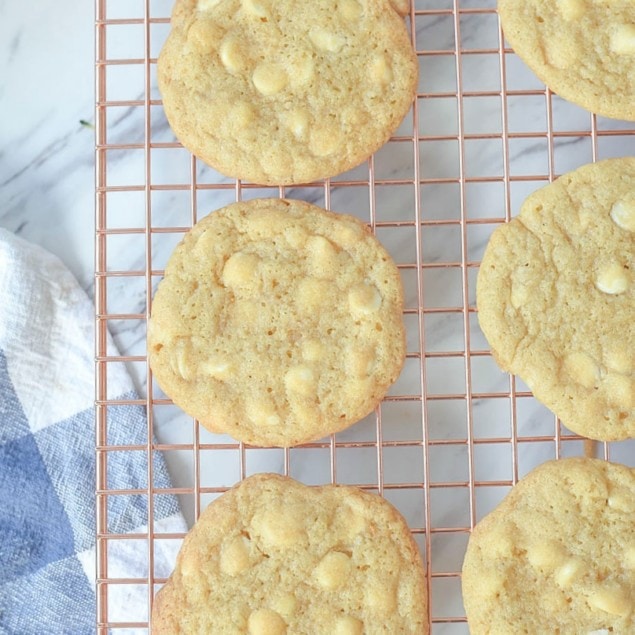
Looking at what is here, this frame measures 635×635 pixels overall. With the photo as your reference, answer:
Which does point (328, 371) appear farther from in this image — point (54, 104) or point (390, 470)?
point (54, 104)

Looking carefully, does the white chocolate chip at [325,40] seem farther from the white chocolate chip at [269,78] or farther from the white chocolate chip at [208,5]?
the white chocolate chip at [208,5]

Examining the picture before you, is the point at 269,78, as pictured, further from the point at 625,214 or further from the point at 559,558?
the point at 559,558

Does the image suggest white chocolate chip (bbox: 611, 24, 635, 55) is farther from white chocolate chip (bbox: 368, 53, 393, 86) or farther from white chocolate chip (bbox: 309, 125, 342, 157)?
white chocolate chip (bbox: 309, 125, 342, 157)

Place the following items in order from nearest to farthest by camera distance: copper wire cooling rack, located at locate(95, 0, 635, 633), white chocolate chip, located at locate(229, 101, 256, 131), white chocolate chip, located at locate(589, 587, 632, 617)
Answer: white chocolate chip, located at locate(589, 587, 632, 617)
white chocolate chip, located at locate(229, 101, 256, 131)
copper wire cooling rack, located at locate(95, 0, 635, 633)

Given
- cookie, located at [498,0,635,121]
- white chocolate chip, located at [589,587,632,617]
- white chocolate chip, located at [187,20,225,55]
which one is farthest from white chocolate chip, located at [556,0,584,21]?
white chocolate chip, located at [589,587,632,617]

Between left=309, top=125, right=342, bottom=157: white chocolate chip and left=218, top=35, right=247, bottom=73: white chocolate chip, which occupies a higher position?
left=218, top=35, right=247, bottom=73: white chocolate chip

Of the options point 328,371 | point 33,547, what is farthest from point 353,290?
point 33,547

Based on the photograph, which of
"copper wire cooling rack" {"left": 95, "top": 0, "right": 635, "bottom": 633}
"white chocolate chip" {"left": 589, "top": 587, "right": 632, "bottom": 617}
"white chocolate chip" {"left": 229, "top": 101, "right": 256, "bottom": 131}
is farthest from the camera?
"copper wire cooling rack" {"left": 95, "top": 0, "right": 635, "bottom": 633}
